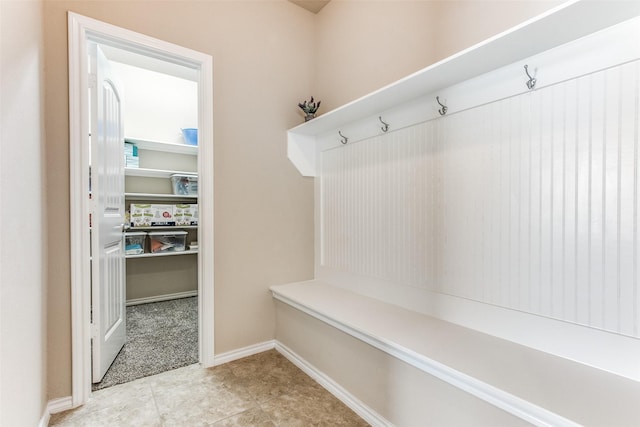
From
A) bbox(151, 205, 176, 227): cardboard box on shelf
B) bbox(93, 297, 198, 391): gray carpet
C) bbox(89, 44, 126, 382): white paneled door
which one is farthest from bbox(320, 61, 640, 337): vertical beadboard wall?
bbox(151, 205, 176, 227): cardboard box on shelf

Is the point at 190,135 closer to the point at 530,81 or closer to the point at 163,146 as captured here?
the point at 163,146

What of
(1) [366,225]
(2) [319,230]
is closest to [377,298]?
(1) [366,225]

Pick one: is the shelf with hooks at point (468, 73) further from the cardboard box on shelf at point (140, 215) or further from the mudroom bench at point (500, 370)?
the cardboard box on shelf at point (140, 215)

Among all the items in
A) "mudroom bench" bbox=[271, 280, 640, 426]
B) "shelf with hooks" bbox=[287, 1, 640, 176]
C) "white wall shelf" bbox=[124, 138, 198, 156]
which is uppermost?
"white wall shelf" bbox=[124, 138, 198, 156]

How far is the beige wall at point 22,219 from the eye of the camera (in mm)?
993

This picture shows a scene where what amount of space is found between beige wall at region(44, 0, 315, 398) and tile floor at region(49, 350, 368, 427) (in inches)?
8.2

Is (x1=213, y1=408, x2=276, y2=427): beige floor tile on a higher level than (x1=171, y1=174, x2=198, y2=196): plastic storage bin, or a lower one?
lower

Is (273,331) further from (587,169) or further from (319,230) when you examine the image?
(587,169)

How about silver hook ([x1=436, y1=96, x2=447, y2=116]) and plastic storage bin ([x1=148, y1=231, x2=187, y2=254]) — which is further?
plastic storage bin ([x1=148, y1=231, x2=187, y2=254])

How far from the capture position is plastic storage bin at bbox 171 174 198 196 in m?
3.42

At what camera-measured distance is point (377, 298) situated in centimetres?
191

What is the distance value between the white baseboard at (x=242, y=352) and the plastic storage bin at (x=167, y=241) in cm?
179

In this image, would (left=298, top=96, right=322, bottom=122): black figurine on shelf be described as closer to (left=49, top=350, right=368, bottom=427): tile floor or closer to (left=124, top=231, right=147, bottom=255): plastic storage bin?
(left=49, top=350, right=368, bottom=427): tile floor

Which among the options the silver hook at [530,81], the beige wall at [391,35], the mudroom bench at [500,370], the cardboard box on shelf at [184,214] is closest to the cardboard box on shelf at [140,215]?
the cardboard box on shelf at [184,214]
